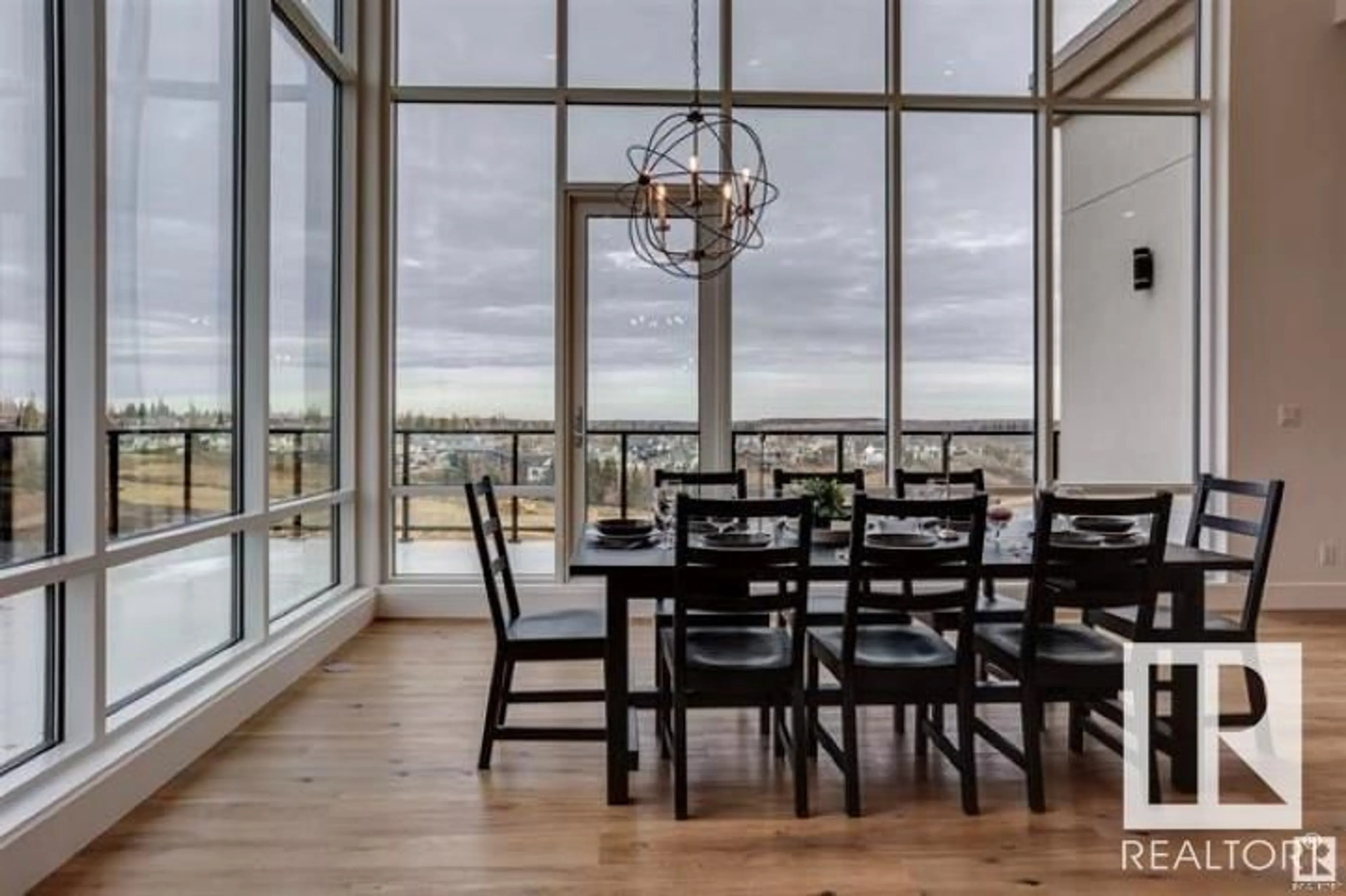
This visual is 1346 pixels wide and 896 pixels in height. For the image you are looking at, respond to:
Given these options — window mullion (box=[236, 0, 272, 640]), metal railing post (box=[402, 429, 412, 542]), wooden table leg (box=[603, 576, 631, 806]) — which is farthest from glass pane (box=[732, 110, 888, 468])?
wooden table leg (box=[603, 576, 631, 806])

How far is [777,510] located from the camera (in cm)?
261

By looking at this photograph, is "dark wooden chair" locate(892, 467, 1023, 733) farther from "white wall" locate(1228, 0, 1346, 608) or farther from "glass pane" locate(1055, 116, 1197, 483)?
"white wall" locate(1228, 0, 1346, 608)

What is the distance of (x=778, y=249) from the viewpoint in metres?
5.50

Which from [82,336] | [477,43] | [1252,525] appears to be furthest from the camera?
[477,43]

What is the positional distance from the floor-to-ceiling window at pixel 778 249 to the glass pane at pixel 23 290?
2.77 m

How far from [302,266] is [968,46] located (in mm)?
4160

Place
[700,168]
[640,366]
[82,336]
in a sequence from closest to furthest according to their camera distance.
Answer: [82,336] → [700,168] → [640,366]

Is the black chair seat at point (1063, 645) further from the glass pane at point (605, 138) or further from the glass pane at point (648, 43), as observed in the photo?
the glass pane at point (648, 43)

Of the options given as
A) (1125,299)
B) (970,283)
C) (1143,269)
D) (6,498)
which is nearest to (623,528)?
(6,498)

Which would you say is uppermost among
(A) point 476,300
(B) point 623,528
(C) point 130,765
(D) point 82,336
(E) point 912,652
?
(A) point 476,300

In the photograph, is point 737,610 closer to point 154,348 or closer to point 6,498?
point 6,498

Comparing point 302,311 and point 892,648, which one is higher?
point 302,311

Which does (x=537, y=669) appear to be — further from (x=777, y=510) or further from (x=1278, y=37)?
(x=1278, y=37)

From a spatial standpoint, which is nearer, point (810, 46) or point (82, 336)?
point (82, 336)
